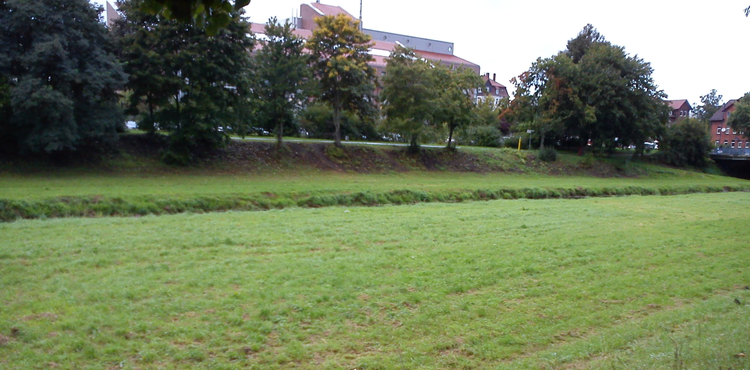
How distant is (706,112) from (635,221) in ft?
483

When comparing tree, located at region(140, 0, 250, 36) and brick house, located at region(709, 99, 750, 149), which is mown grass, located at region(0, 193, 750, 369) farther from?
brick house, located at region(709, 99, 750, 149)

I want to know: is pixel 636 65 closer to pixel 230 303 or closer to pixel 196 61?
pixel 196 61

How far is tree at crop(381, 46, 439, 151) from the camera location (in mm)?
37531

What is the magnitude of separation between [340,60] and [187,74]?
418 inches

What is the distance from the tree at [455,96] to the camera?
39.2 metres

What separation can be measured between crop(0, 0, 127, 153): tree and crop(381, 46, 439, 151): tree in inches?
752

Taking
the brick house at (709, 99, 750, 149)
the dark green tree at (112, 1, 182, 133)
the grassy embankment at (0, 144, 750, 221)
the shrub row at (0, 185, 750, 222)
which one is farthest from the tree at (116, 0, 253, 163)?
the brick house at (709, 99, 750, 149)

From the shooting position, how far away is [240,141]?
34.2 m

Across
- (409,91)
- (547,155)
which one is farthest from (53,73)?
(547,155)

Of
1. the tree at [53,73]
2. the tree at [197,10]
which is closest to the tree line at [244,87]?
the tree at [53,73]

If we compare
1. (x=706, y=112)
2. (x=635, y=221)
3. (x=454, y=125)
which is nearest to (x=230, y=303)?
(x=635, y=221)

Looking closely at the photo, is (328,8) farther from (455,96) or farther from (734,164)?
(734,164)

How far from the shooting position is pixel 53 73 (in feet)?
76.8

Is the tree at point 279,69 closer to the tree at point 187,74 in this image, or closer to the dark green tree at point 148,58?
the tree at point 187,74
